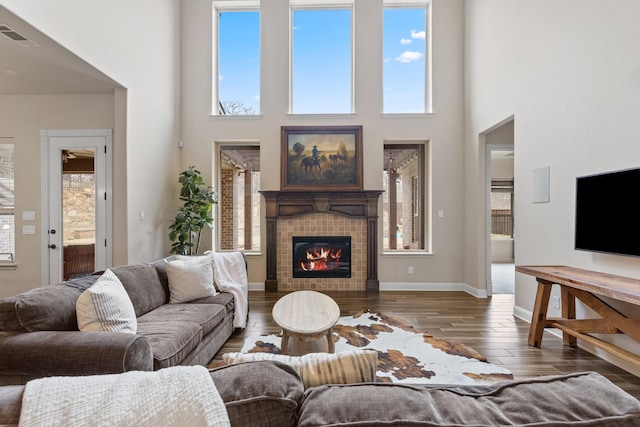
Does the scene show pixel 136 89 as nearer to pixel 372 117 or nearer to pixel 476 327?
pixel 372 117

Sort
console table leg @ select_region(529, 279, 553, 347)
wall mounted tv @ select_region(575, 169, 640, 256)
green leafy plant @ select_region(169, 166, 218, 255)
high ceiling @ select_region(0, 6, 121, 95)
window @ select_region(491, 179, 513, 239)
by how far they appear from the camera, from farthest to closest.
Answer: window @ select_region(491, 179, 513, 239) < green leafy plant @ select_region(169, 166, 218, 255) < console table leg @ select_region(529, 279, 553, 347) < high ceiling @ select_region(0, 6, 121, 95) < wall mounted tv @ select_region(575, 169, 640, 256)

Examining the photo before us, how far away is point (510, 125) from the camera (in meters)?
4.94

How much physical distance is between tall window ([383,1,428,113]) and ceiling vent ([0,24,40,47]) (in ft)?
15.2

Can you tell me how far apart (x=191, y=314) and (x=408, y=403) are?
2327 millimetres

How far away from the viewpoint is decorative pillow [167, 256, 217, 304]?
9.96 feet

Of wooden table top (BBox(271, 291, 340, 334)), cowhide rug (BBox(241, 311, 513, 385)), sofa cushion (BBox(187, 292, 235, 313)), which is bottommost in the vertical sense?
cowhide rug (BBox(241, 311, 513, 385))

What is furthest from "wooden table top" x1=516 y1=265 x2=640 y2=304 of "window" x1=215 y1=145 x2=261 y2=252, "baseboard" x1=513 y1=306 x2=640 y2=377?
"window" x1=215 y1=145 x2=261 y2=252

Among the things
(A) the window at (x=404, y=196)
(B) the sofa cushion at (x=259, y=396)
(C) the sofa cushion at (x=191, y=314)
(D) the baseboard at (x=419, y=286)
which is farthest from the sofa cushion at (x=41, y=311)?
(A) the window at (x=404, y=196)

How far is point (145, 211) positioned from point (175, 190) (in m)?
1.07

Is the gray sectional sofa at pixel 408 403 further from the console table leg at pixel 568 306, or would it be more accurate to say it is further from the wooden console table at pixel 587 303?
the console table leg at pixel 568 306

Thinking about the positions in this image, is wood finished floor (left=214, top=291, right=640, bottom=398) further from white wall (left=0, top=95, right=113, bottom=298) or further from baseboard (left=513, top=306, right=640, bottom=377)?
white wall (left=0, top=95, right=113, bottom=298)

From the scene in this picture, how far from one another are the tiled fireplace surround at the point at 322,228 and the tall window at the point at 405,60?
176cm

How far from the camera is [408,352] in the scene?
2.90m

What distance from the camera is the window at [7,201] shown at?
4340 millimetres
